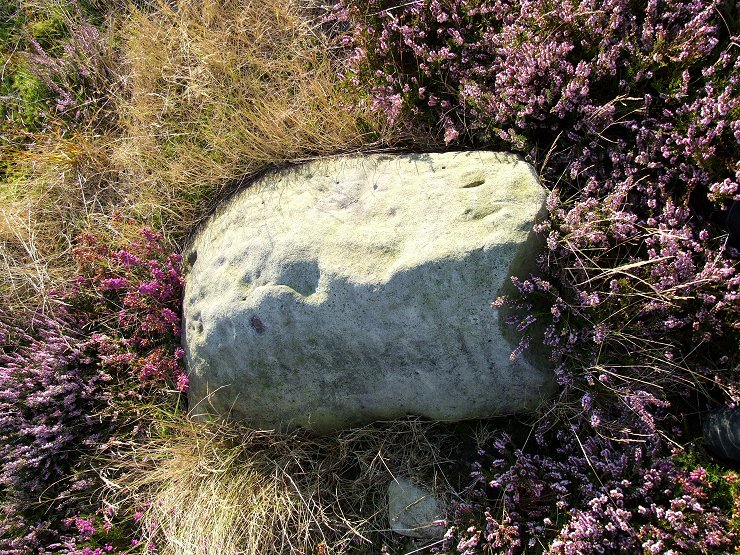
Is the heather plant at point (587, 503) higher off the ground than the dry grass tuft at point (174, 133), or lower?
lower

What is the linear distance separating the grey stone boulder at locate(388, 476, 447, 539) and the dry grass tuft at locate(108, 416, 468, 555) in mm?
62

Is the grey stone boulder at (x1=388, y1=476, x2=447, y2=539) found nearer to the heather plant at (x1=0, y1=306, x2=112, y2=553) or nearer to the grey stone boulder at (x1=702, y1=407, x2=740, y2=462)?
the grey stone boulder at (x1=702, y1=407, x2=740, y2=462)

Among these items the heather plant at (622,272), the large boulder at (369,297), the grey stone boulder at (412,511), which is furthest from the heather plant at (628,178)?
the grey stone boulder at (412,511)

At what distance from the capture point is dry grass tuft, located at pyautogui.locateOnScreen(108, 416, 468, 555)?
10.7ft

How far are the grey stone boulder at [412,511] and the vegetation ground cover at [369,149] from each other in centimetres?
8

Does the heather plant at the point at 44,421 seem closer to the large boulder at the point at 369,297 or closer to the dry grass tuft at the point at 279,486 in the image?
the dry grass tuft at the point at 279,486

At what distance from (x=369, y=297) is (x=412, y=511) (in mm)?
1224

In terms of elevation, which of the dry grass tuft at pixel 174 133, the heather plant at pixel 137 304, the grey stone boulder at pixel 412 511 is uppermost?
the dry grass tuft at pixel 174 133

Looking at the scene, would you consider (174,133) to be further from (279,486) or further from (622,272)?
(622,272)

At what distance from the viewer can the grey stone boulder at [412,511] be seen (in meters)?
3.12

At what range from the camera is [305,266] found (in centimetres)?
324

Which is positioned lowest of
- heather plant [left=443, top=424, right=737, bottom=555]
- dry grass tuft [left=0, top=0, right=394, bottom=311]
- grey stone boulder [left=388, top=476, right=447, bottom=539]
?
grey stone boulder [left=388, top=476, right=447, bottom=539]

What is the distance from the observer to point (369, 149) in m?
3.68

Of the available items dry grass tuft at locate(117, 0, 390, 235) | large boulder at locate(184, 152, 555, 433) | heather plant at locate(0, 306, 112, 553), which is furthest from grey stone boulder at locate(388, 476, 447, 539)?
dry grass tuft at locate(117, 0, 390, 235)
